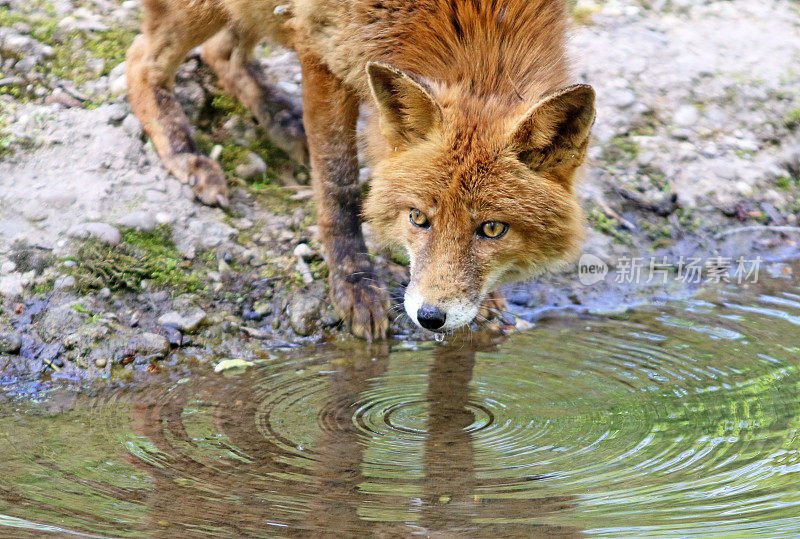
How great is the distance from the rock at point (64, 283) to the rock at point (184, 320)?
0.53m

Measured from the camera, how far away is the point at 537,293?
17.9ft

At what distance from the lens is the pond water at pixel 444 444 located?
2.92 metres

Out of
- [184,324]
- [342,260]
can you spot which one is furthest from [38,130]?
[342,260]

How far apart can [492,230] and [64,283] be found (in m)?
2.46

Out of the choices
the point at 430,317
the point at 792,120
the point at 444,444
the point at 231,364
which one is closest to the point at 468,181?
the point at 430,317

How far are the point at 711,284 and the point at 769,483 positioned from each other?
8.98 feet

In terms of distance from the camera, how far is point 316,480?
10.6 ft

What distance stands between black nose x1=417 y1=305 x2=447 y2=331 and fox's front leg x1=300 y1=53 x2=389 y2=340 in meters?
1.05

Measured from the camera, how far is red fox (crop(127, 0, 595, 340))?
3840 mm

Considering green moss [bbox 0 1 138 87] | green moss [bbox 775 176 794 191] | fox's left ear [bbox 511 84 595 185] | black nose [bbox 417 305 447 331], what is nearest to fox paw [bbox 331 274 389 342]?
black nose [bbox 417 305 447 331]

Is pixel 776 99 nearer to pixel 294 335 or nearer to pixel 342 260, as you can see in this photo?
pixel 342 260

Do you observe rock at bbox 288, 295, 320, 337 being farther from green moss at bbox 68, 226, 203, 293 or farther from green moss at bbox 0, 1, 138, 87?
green moss at bbox 0, 1, 138, 87

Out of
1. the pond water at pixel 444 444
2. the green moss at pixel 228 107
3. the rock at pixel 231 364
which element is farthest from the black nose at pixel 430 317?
the green moss at pixel 228 107

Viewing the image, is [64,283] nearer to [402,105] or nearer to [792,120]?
[402,105]
